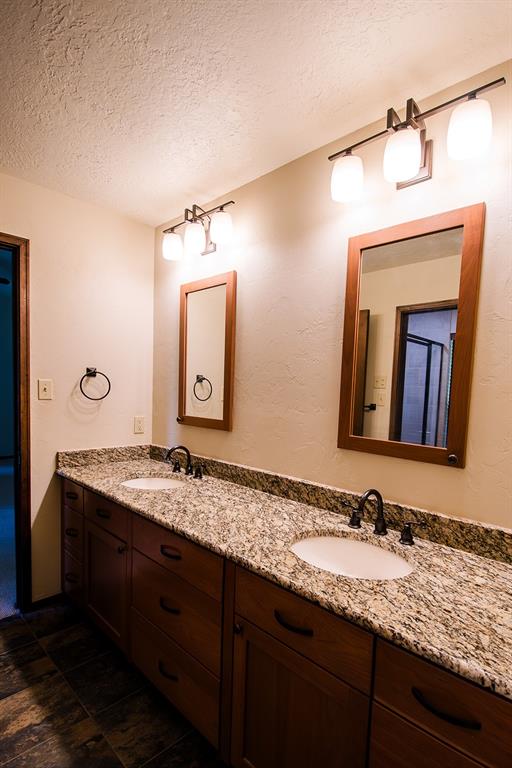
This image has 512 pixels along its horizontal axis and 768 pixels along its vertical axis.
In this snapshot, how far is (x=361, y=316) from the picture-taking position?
4.69ft

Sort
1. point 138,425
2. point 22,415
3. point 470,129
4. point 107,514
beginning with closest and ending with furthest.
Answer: point 470,129 < point 107,514 < point 22,415 < point 138,425

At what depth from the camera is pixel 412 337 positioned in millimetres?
1319

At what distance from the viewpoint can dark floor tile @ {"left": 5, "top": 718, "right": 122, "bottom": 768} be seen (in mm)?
1215

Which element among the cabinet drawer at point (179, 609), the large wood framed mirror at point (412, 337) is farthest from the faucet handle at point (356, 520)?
the cabinet drawer at point (179, 609)

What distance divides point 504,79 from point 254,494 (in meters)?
1.69

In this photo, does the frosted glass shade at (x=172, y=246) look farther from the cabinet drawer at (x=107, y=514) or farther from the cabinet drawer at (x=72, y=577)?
the cabinet drawer at (x=72, y=577)

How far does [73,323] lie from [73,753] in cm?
187

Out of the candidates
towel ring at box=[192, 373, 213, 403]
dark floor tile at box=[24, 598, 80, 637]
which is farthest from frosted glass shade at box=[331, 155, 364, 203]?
dark floor tile at box=[24, 598, 80, 637]

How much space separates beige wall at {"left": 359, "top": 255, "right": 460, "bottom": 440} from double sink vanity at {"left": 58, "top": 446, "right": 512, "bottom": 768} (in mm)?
381

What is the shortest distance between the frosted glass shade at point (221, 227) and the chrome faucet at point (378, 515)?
4.46ft

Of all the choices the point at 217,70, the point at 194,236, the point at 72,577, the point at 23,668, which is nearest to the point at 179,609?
the point at 23,668

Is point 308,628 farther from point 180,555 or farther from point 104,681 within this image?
point 104,681

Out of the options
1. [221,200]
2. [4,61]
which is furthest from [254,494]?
[4,61]

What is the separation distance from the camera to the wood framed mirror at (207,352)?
1908 mm
